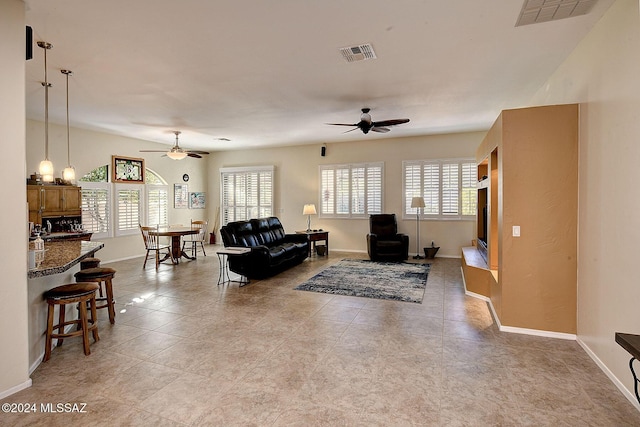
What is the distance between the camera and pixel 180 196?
9.36 metres

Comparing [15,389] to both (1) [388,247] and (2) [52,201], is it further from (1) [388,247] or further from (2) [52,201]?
(1) [388,247]

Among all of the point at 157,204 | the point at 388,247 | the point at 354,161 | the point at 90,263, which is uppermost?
the point at 354,161

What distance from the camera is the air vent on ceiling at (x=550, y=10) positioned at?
253 centimetres

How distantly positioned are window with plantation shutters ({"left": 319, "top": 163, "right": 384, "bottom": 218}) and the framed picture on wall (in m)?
3.90

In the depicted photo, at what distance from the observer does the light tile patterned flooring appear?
6.95 feet

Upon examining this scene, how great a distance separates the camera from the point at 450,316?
388 centimetres

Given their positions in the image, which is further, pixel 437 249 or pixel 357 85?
pixel 437 249

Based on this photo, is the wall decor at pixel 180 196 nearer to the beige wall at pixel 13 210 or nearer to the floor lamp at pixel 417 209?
the floor lamp at pixel 417 209

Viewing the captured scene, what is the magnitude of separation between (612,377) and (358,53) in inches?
143

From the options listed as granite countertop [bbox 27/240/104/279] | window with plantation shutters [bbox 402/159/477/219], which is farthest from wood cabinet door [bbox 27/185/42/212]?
window with plantation shutters [bbox 402/159/477/219]

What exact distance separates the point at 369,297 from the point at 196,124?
4801mm

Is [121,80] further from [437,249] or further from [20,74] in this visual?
[437,249]

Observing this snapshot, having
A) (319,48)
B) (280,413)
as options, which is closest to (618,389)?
(280,413)

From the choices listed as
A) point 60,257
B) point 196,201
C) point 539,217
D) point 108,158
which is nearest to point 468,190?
point 539,217
